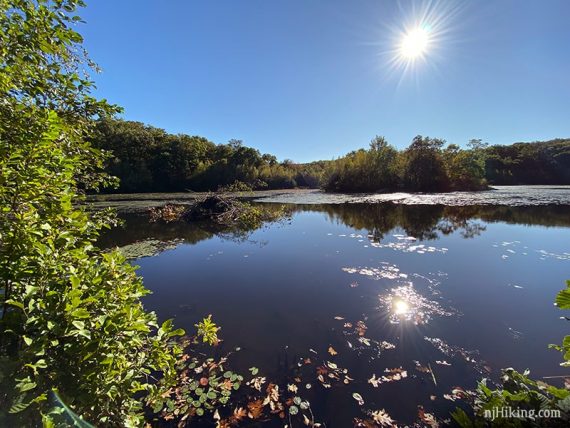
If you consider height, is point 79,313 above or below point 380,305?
above

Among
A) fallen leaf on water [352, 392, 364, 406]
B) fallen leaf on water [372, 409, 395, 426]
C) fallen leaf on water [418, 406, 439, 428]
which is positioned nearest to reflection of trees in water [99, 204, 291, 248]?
fallen leaf on water [352, 392, 364, 406]

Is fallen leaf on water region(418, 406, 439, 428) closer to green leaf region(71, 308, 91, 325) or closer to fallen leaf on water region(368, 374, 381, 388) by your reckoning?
fallen leaf on water region(368, 374, 381, 388)

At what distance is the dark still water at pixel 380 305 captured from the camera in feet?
9.66

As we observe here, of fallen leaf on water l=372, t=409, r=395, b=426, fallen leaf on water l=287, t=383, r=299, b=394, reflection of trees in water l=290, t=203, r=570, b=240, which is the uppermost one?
reflection of trees in water l=290, t=203, r=570, b=240

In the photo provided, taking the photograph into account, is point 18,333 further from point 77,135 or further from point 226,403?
point 226,403

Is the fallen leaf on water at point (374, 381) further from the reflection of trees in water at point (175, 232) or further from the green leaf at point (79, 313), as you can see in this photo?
the reflection of trees in water at point (175, 232)

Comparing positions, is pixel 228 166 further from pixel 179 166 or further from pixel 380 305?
pixel 380 305

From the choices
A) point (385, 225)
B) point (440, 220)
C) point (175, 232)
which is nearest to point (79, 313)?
point (175, 232)

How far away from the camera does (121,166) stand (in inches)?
1698

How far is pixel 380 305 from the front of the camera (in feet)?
15.0

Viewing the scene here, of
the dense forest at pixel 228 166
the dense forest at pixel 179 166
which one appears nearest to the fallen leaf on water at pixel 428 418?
the dense forest at pixel 228 166

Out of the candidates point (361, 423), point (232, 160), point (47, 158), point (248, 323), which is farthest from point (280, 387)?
point (232, 160)

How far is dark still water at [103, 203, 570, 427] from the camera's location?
2.95 metres

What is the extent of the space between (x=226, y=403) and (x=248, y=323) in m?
1.49
